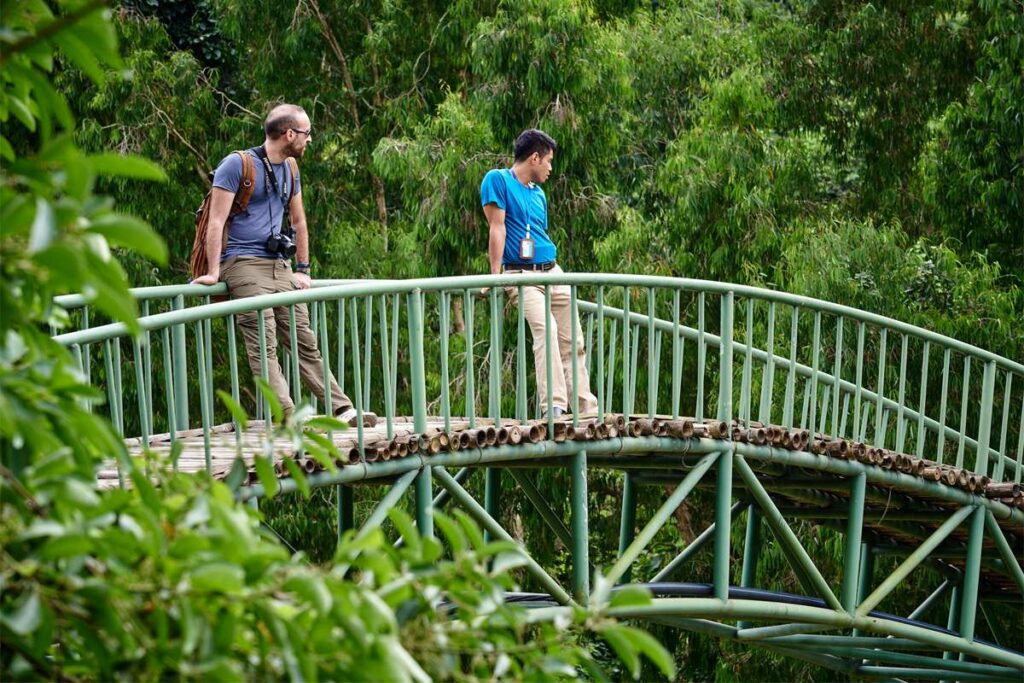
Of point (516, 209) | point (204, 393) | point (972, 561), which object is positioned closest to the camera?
point (204, 393)

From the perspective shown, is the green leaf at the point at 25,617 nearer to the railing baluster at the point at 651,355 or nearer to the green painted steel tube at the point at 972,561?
the railing baluster at the point at 651,355


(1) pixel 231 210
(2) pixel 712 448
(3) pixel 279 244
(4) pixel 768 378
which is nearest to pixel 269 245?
(3) pixel 279 244

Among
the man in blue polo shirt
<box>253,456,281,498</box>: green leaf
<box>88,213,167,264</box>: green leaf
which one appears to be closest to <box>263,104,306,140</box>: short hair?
Result: the man in blue polo shirt

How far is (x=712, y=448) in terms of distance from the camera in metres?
9.62

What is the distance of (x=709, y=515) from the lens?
19672 millimetres

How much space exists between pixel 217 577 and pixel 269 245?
17.9ft

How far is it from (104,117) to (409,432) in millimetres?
12122

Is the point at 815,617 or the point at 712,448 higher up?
the point at 712,448

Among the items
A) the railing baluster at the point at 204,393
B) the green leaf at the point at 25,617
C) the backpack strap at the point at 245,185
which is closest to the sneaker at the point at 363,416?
the backpack strap at the point at 245,185

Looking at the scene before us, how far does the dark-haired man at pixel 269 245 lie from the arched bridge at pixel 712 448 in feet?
0.48

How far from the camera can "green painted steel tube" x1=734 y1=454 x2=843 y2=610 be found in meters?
9.88

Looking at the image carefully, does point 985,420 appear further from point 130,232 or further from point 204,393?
point 130,232

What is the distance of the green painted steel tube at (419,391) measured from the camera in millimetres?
7680

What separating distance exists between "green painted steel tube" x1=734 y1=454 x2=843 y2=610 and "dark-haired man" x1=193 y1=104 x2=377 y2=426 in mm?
2589
